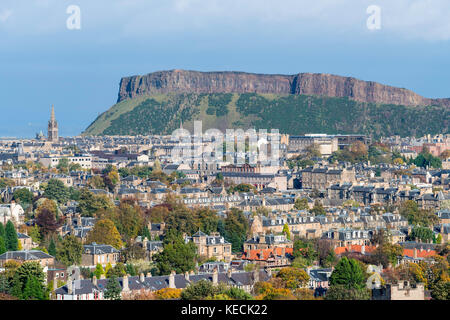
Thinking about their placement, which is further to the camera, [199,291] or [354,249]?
[354,249]

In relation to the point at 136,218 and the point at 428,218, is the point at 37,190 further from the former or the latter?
the point at 428,218

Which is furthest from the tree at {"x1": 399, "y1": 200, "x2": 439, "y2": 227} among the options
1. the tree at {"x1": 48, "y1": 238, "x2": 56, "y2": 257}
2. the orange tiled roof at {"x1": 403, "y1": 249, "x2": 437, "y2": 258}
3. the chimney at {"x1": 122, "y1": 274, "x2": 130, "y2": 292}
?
the chimney at {"x1": 122, "y1": 274, "x2": 130, "y2": 292}

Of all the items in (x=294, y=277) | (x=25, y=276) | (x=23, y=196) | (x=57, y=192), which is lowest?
(x=294, y=277)

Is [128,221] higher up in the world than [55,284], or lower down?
higher up

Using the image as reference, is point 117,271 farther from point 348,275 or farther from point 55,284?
point 348,275

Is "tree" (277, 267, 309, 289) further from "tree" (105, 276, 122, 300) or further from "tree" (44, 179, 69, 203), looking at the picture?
Result: "tree" (44, 179, 69, 203)

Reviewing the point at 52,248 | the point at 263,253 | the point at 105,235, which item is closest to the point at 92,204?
the point at 105,235

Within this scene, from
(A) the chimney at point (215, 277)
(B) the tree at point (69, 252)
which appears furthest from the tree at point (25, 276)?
(B) the tree at point (69, 252)
